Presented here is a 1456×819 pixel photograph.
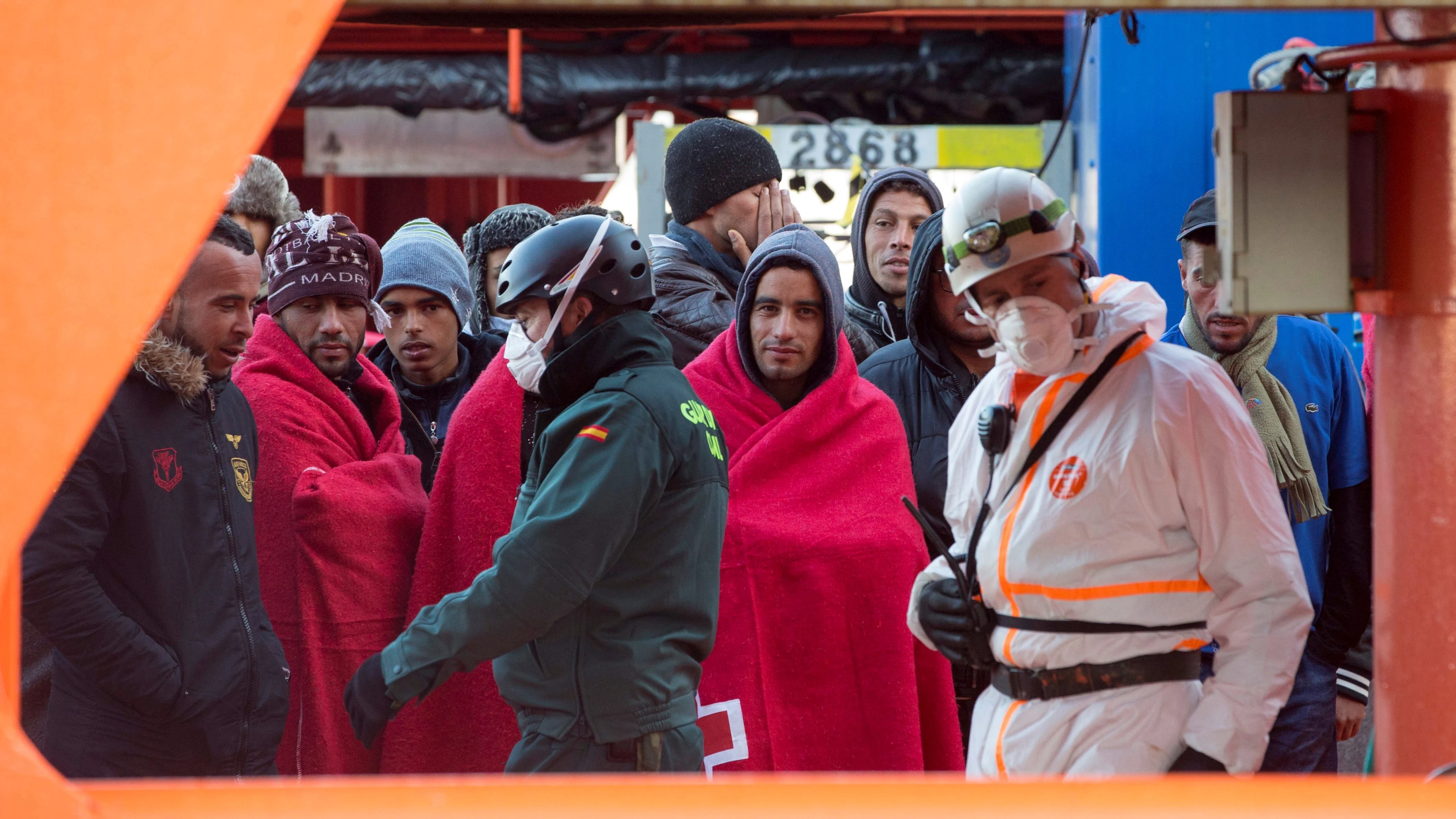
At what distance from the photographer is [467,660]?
2.58m

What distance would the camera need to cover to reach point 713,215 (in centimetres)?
412

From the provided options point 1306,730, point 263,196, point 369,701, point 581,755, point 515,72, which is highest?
point 515,72

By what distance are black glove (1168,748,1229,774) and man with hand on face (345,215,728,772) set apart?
0.94 meters

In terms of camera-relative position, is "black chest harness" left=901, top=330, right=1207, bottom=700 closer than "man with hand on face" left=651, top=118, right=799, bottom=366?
Yes

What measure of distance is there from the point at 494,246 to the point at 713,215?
3.04 ft

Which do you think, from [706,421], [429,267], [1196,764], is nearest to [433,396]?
[429,267]

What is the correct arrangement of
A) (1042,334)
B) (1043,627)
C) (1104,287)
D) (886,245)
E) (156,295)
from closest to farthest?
(156,295), (1043,627), (1042,334), (1104,287), (886,245)

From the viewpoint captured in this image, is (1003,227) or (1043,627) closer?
(1043,627)

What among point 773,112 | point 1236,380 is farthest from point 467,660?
point 773,112

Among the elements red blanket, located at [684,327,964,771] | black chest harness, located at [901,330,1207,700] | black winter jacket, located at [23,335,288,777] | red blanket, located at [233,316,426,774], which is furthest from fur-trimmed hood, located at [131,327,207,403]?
black chest harness, located at [901,330,1207,700]

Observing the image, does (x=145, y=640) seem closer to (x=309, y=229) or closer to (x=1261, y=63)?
(x=309, y=229)

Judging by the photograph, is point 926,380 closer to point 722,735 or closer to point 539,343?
point 722,735

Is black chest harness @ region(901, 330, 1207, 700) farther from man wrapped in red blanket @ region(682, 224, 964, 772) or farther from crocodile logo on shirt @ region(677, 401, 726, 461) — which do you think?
man wrapped in red blanket @ region(682, 224, 964, 772)

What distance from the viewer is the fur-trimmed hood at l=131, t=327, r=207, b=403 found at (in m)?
2.81
